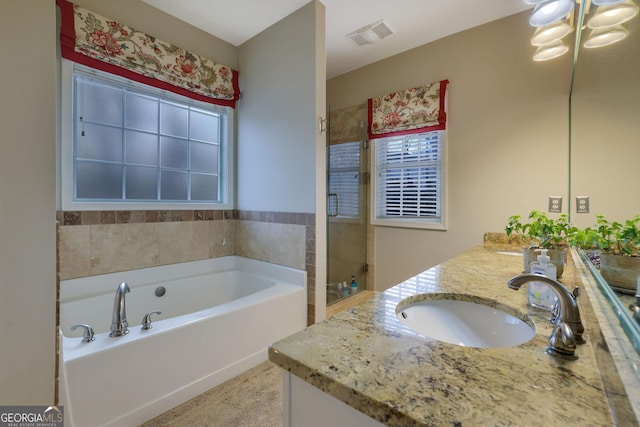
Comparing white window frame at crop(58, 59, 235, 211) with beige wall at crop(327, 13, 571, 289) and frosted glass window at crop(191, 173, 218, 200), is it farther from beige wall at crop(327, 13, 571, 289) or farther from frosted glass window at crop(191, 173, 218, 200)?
beige wall at crop(327, 13, 571, 289)

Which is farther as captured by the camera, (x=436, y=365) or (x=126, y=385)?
(x=126, y=385)

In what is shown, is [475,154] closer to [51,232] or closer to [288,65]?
[288,65]

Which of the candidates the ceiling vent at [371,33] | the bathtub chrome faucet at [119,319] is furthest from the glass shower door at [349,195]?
the bathtub chrome faucet at [119,319]

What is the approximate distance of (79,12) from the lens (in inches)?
71.7

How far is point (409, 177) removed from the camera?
2.88 meters

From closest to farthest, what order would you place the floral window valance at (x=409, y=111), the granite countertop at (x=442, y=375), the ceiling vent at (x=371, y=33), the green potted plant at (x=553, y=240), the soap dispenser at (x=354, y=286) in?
the granite countertop at (x=442, y=375) → the green potted plant at (x=553, y=240) → the ceiling vent at (x=371, y=33) → the floral window valance at (x=409, y=111) → the soap dispenser at (x=354, y=286)

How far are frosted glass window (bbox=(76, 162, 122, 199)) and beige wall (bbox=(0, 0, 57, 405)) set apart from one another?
122 cm

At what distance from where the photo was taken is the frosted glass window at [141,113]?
2213 millimetres

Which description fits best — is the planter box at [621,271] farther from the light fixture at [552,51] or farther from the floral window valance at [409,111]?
the floral window valance at [409,111]

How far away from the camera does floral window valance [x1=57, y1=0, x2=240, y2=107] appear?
182 cm

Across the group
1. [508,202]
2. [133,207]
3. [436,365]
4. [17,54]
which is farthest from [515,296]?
[133,207]

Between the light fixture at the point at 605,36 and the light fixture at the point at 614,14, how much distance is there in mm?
18

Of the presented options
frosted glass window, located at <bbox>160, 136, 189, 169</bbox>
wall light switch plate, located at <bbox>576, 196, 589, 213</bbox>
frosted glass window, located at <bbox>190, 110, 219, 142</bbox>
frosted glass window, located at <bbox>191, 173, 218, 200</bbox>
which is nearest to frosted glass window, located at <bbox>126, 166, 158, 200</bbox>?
frosted glass window, located at <bbox>160, 136, 189, 169</bbox>

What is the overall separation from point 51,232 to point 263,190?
1.63m
